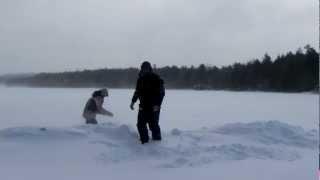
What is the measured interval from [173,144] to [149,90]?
44.1 inches

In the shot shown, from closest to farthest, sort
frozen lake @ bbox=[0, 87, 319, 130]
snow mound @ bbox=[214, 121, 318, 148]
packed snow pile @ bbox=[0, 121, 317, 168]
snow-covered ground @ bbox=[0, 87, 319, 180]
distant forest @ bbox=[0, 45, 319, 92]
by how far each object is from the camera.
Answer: snow-covered ground @ bbox=[0, 87, 319, 180], packed snow pile @ bbox=[0, 121, 317, 168], snow mound @ bbox=[214, 121, 318, 148], frozen lake @ bbox=[0, 87, 319, 130], distant forest @ bbox=[0, 45, 319, 92]

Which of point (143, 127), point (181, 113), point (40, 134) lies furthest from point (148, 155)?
point (181, 113)

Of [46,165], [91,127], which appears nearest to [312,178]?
[46,165]

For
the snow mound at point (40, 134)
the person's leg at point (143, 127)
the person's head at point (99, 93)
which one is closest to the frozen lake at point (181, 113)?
the person's head at point (99, 93)

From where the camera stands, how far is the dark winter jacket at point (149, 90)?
32.7 feet

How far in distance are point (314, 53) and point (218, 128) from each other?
247 feet

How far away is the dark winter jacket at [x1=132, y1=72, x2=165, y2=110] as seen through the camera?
998cm

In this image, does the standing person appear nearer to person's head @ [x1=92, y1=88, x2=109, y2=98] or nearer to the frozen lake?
person's head @ [x1=92, y1=88, x2=109, y2=98]

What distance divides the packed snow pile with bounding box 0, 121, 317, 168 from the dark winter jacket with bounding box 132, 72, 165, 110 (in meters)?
0.70

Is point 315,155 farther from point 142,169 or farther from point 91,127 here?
point 91,127

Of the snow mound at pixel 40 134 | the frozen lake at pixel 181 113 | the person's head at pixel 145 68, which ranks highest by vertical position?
the person's head at pixel 145 68

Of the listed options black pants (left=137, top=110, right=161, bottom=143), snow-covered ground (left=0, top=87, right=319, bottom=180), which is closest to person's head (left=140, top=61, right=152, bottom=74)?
black pants (left=137, top=110, right=161, bottom=143)

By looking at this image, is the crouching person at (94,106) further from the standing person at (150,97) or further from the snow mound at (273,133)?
the snow mound at (273,133)

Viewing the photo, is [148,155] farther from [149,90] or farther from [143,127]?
[149,90]
